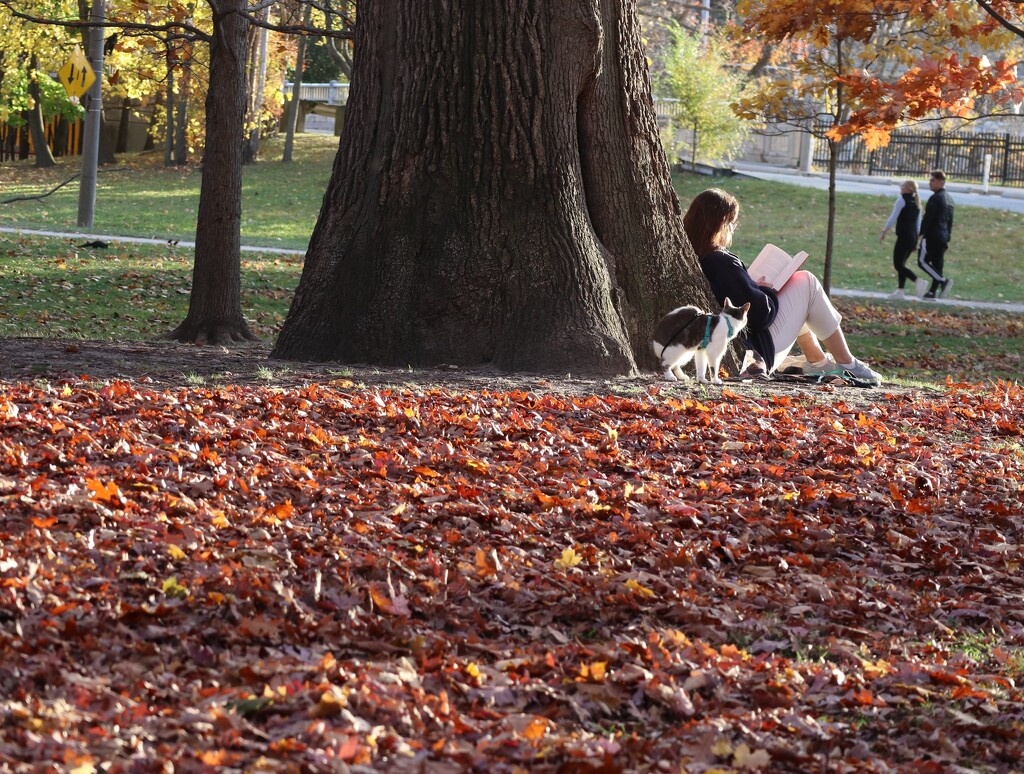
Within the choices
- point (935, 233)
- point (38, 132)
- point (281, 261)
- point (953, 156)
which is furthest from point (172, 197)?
point (953, 156)

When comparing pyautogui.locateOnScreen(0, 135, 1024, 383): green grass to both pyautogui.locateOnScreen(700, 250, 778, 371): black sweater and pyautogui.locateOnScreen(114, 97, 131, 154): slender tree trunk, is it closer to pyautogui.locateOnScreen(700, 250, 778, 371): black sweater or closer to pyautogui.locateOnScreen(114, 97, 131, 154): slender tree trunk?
pyautogui.locateOnScreen(700, 250, 778, 371): black sweater

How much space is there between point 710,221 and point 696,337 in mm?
1252

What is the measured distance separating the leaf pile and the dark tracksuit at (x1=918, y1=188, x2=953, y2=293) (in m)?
14.0

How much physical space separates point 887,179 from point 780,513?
34626mm

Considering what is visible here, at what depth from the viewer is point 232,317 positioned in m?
11.2

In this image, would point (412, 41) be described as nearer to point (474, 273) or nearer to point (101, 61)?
point (474, 273)

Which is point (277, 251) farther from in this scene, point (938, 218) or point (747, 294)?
point (747, 294)

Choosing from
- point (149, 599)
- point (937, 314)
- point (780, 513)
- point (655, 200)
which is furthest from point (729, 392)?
point (937, 314)

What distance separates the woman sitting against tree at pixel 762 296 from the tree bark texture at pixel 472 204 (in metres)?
0.96

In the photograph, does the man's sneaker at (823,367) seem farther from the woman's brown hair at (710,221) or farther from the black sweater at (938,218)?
the black sweater at (938,218)

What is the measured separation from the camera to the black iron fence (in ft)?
128

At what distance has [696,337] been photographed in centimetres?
798

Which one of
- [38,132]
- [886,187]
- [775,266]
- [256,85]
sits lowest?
[775,266]

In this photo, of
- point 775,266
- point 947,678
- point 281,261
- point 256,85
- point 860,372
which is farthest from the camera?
point 256,85
